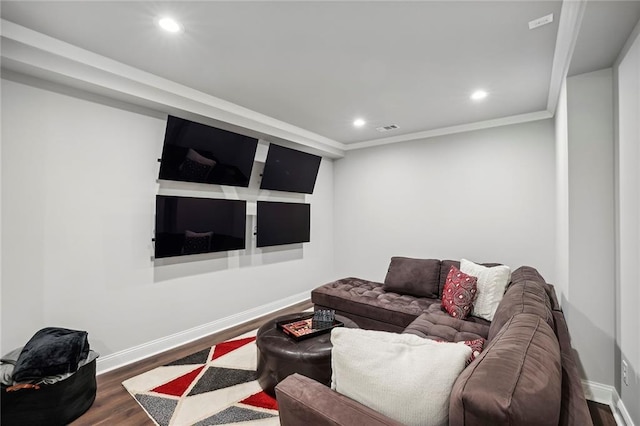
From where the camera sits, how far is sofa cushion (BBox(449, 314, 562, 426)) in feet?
2.68

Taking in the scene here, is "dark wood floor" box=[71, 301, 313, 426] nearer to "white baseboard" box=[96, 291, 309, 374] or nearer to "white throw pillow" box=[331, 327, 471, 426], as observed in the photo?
"white baseboard" box=[96, 291, 309, 374]

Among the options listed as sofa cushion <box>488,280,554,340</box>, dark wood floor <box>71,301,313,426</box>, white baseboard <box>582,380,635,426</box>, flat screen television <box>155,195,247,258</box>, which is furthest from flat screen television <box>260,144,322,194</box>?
white baseboard <box>582,380,635,426</box>

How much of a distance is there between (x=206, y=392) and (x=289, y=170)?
2.88 meters

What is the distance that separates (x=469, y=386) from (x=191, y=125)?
3.12 meters

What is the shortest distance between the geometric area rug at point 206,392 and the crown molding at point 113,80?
7.97 feet

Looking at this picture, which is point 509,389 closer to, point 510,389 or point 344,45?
point 510,389

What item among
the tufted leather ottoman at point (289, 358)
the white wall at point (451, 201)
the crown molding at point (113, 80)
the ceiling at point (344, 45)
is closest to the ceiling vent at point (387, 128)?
the white wall at point (451, 201)

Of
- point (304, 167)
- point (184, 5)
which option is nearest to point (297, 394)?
point (184, 5)

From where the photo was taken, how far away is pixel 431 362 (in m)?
1.05

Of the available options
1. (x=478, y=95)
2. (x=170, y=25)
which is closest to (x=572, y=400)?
(x=170, y=25)

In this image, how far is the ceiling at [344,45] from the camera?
1.87m

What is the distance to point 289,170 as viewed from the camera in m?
4.41

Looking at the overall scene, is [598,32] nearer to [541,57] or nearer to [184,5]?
[541,57]

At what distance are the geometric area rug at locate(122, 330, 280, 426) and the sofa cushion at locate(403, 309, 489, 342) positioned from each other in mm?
1249
